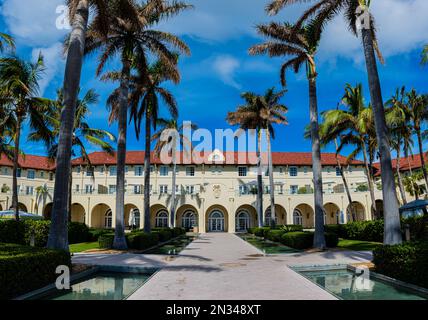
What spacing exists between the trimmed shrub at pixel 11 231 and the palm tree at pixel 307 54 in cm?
1681

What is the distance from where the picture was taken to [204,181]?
49.7 meters

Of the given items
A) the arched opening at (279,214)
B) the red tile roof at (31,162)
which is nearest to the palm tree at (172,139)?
the arched opening at (279,214)

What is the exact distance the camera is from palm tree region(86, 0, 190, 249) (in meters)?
19.3

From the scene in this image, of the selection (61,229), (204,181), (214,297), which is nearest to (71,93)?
(61,229)

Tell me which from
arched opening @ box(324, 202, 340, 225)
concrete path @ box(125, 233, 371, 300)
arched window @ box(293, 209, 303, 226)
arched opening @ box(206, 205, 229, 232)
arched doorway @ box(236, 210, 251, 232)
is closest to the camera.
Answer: concrete path @ box(125, 233, 371, 300)

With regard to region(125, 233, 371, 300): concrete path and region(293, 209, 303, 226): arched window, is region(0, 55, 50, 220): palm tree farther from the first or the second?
region(293, 209, 303, 226): arched window

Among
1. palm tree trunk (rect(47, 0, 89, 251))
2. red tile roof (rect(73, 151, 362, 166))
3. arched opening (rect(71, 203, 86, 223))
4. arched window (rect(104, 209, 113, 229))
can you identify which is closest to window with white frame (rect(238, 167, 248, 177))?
red tile roof (rect(73, 151, 362, 166))

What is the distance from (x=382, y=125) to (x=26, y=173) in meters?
48.8

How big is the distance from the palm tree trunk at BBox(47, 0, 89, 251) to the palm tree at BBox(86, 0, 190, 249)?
6.32m

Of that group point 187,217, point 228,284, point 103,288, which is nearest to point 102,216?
point 187,217

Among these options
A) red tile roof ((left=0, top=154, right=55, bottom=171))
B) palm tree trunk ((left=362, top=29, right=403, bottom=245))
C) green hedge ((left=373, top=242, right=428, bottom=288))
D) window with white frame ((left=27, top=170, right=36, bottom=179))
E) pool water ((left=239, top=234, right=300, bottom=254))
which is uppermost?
red tile roof ((left=0, top=154, right=55, bottom=171))

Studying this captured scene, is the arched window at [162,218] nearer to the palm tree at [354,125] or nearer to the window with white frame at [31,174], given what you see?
the window with white frame at [31,174]

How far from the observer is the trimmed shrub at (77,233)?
1028 inches
